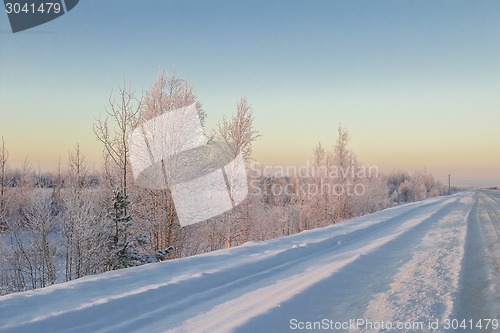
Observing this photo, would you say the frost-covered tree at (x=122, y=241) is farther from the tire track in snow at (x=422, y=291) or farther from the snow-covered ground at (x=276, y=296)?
the tire track in snow at (x=422, y=291)

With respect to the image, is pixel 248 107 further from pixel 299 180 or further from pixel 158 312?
pixel 299 180

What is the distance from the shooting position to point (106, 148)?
15.4 m

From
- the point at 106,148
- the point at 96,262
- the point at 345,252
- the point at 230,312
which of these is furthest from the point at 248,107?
the point at 230,312

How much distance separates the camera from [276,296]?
4.80 meters

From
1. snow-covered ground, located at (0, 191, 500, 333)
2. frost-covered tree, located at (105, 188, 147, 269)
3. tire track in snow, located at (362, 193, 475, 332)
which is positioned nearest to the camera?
snow-covered ground, located at (0, 191, 500, 333)

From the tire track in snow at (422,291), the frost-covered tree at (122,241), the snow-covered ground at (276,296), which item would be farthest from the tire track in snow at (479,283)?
the frost-covered tree at (122,241)

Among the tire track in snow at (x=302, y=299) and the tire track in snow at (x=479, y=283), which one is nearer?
the tire track in snow at (x=302, y=299)

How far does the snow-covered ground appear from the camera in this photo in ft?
12.9

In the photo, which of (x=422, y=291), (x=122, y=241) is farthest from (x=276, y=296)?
(x=122, y=241)

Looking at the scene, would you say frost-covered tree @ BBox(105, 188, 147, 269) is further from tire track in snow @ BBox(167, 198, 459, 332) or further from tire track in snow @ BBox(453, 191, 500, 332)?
tire track in snow @ BBox(453, 191, 500, 332)

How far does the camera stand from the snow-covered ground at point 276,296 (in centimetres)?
392

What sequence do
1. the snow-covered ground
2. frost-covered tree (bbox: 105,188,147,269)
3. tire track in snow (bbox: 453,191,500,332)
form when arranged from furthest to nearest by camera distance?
1. frost-covered tree (bbox: 105,188,147,269)
2. tire track in snow (bbox: 453,191,500,332)
3. the snow-covered ground

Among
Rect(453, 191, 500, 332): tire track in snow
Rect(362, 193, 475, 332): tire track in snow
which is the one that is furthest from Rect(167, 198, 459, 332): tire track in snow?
Rect(453, 191, 500, 332): tire track in snow

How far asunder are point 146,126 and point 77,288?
1163cm
